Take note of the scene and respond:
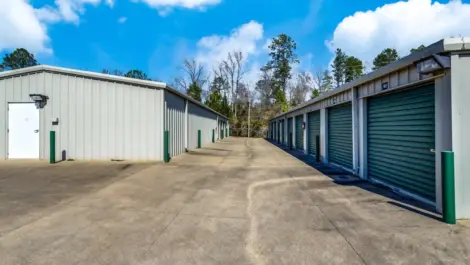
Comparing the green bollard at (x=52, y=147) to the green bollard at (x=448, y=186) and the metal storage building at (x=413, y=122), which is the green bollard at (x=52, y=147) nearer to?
the metal storage building at (x=413, y=122)

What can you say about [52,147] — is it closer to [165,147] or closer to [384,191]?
[165,147]

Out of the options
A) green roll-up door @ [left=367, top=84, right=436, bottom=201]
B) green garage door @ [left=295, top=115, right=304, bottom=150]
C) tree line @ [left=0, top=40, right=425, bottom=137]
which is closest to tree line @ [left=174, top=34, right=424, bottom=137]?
tree line @ [left=0, top=40, right=425, bottom=137]

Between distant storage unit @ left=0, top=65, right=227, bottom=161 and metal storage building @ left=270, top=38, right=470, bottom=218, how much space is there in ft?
21.5

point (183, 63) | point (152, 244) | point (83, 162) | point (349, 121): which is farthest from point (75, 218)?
point (183, 63)

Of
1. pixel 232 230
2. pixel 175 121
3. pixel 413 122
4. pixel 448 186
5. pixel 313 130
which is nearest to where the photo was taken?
pixel 232 230

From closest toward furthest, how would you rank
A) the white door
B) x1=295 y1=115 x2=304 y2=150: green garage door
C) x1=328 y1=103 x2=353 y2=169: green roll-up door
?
1. x1=328 y1=103 x2=353 y2=169: green roll-up door
2. the white door
3. x1=295 y1=115 x2=304 y2=150: green garage door

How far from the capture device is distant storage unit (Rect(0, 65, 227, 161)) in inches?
428

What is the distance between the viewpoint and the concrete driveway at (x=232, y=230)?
3.16m

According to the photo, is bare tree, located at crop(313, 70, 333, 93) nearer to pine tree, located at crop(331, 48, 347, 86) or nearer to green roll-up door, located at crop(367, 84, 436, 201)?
pine tree, located at crop(331, 48, 347, 86)

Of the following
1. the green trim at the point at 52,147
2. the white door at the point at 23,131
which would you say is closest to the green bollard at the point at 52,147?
the green trim at the point at 52,147

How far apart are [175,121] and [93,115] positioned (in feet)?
10.7

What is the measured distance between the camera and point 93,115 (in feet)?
36.3

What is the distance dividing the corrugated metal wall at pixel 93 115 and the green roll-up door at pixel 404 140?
707 cm

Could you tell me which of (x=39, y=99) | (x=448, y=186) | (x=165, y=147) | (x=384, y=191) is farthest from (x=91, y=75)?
(x=448, y=186)
